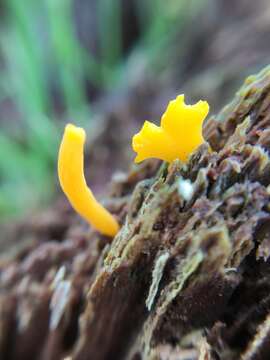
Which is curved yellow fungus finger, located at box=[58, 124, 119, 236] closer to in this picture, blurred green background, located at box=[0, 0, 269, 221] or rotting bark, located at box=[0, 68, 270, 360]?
rotting bark, located at box=[0, 68, 270, 360]

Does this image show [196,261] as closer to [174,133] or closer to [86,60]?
[174,133]

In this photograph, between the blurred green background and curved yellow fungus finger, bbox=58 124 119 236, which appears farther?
the blurred green background

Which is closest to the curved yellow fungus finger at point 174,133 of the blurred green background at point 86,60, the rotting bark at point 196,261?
the rotting bark at point 196,261

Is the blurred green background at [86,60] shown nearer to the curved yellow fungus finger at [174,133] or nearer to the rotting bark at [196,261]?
the rotting bark at [196,261]

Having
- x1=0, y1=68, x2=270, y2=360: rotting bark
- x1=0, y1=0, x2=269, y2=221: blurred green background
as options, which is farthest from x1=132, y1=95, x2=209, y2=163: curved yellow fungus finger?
x1=0, y1=0, x2=269, y2=221: blurred green background

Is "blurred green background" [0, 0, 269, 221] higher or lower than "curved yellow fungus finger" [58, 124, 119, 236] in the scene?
higher
